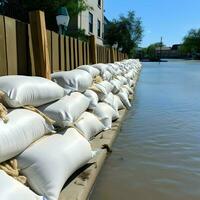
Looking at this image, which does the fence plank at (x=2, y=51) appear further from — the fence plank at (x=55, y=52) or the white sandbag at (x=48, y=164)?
the fence plank at (x=55, y=52)

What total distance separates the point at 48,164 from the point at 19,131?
0.37 meters

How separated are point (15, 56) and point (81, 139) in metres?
1.28

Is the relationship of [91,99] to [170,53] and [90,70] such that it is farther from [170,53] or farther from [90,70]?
[170,53]

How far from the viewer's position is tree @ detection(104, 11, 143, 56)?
4353cm

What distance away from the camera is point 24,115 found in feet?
10.4

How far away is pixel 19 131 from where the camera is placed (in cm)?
295

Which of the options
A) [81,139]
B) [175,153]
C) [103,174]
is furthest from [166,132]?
[81,139]

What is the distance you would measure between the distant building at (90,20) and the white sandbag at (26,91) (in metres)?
18.1

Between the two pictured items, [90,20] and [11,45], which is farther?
[90,20]

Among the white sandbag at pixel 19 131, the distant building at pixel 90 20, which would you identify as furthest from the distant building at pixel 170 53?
the white sandbag at pixel 19 131

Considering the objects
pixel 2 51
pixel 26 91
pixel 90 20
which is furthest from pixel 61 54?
pixel 90 20

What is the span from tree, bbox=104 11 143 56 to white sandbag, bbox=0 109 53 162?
38.9 m

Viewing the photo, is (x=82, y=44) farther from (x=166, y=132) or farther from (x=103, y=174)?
(x=103, y=174)

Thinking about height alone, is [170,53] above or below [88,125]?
below
